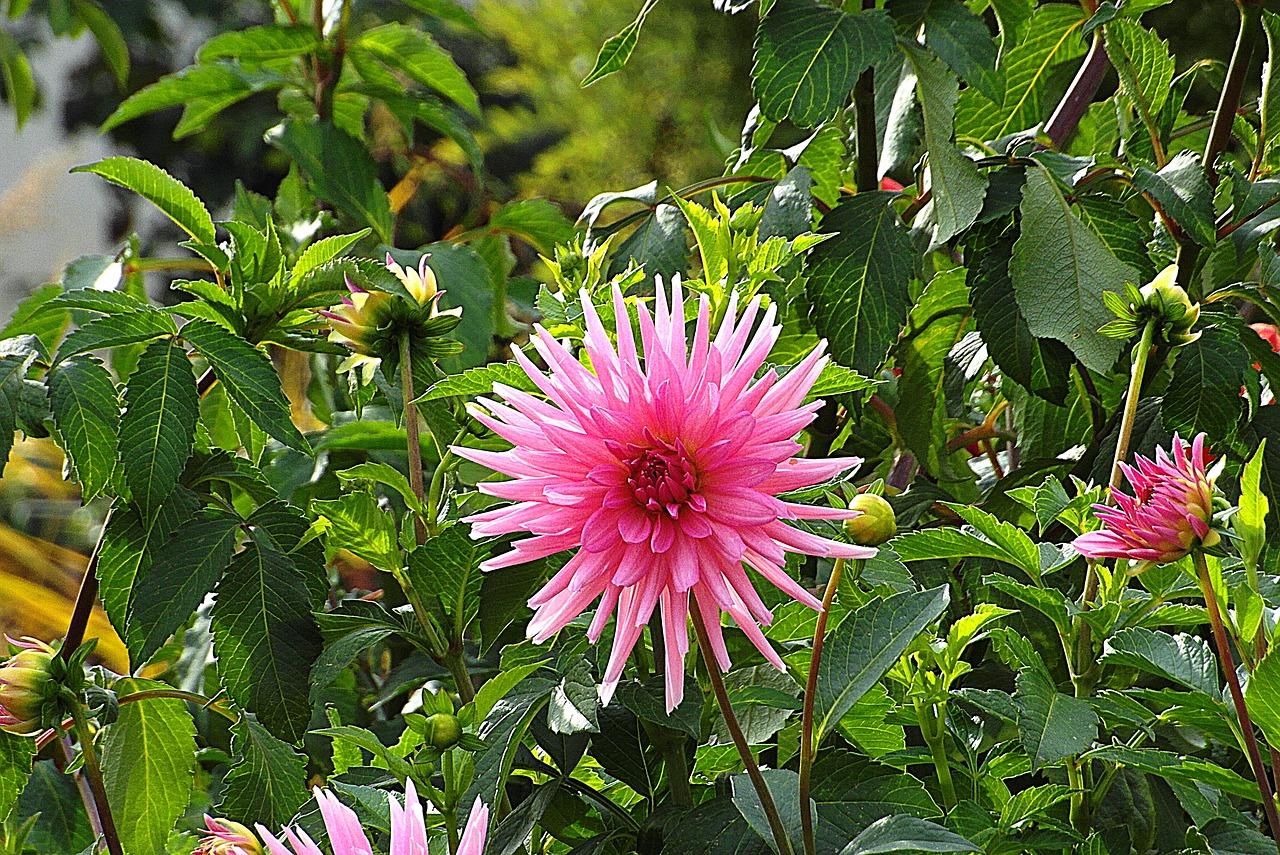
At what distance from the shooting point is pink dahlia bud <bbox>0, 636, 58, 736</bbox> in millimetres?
402

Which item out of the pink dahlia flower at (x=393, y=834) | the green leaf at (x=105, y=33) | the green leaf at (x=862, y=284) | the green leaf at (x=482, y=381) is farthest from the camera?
the green leaf at (x=105, y=33)

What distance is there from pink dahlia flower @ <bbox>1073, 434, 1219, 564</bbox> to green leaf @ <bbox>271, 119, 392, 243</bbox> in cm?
51

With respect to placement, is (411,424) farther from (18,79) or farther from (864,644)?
(18,79)

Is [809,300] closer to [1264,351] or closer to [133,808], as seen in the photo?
[1264,351]

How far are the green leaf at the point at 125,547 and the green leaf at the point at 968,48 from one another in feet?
1.18

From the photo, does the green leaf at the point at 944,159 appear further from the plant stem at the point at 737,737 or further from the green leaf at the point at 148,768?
the green leaf at the point at 148,768

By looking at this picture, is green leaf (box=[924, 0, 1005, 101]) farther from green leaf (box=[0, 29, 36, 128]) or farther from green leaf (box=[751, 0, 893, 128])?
green leaf (box=[0, 29, 36, 128])

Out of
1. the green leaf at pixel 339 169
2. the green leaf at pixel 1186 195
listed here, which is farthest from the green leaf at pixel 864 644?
the green leaf at pixel 339 169

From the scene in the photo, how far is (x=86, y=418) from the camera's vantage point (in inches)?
17.3

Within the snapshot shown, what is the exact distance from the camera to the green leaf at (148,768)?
48 cm

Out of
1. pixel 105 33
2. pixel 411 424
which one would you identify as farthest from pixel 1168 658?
pixel 105 33

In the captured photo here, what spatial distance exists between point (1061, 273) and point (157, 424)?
0.36m

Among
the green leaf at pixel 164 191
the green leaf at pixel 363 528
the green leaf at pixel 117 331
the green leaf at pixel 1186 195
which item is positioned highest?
the green leaf at pixel 164 191

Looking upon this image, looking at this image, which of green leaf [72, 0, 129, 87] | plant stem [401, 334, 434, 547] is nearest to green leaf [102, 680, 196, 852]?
plant stem [401, 334, 434, 547]
